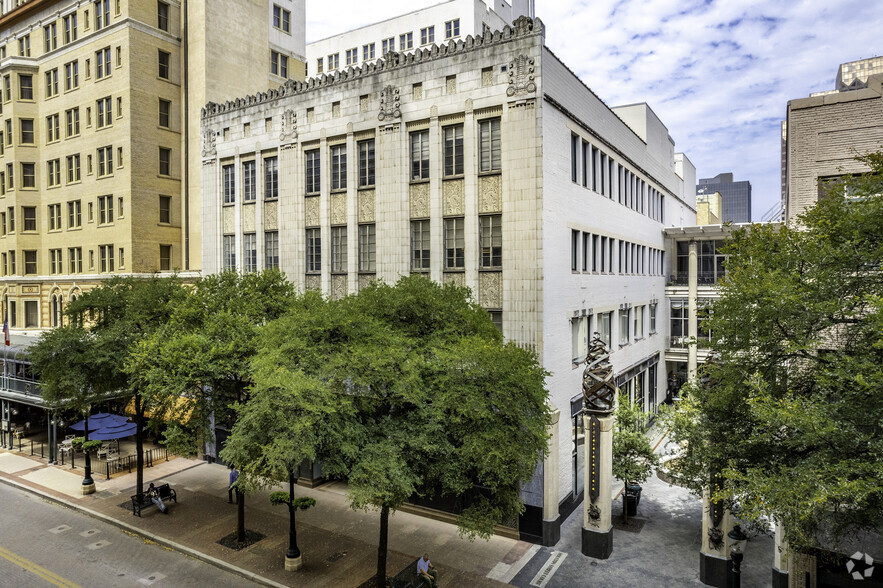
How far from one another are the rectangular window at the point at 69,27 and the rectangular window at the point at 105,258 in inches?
590

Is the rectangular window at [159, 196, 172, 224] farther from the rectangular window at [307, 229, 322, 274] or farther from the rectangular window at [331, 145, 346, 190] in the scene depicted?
the rectangular window at [331, 145, 346, 190]

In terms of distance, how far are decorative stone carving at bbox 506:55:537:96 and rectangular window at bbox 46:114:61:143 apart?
36.7 meters

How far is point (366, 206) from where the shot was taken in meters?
25.6

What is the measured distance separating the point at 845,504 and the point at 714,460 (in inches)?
108

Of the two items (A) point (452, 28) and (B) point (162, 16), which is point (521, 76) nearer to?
(B) point (162, 16)

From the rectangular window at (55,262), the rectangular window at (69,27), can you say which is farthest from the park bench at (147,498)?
the rectangular window at (69,27)

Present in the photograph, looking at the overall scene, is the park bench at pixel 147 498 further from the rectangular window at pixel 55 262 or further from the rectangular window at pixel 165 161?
the rectangular window at pixel 55 262

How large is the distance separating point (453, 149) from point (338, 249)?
7706 millimetres

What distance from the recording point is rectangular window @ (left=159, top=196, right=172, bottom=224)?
124ft

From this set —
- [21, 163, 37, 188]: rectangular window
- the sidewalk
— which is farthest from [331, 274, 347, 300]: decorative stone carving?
[21, 163, 37, 188]: rectangular window

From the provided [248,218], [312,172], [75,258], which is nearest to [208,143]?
[248,218]

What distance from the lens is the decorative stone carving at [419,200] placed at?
23.8m

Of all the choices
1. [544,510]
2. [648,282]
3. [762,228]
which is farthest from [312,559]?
[648,282]

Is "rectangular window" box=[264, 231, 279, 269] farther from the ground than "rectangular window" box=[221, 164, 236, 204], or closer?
closer
